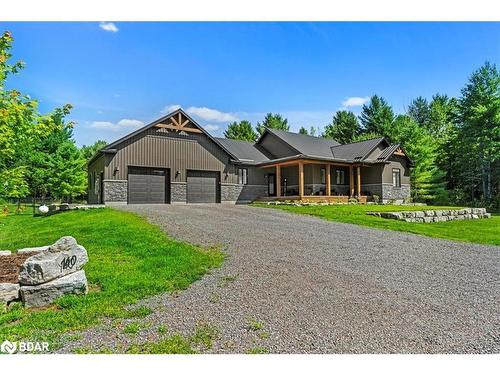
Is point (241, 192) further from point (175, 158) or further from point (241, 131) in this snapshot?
point (241, 131)

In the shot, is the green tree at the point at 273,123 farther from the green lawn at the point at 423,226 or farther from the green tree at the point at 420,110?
the green lawn at the point at 423,226

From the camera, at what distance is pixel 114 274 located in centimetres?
579

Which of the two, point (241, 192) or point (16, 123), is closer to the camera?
point (16, 123)

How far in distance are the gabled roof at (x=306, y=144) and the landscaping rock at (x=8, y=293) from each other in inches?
783

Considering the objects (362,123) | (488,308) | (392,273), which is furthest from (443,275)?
(362,123)

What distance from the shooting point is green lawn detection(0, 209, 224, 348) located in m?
4.01

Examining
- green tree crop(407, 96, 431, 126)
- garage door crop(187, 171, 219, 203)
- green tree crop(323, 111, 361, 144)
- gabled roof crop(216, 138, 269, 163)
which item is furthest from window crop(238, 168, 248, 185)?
green tree crop(407, 96, 431, 126)

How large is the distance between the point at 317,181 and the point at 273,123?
2774 cm

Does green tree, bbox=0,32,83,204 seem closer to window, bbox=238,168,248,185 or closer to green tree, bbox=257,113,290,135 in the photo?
window, bbox=238,168,248,185

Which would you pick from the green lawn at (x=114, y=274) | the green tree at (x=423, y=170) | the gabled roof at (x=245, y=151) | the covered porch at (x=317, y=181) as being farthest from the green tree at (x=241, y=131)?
the green lawn at (x=114, y=274)

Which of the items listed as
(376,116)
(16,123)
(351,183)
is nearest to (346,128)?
(376,116)

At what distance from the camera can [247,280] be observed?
18.3 ft

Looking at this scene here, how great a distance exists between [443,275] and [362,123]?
4050 centimetres
